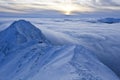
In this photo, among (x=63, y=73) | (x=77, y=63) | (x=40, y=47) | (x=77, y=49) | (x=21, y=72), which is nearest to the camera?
(x=63, y=73)

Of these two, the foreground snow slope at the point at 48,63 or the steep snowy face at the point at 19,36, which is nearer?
the foreground snow slope at the point at 48,63

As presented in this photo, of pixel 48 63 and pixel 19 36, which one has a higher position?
pixel 48 63

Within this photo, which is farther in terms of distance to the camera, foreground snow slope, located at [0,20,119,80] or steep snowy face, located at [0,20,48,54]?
steep snowy face, located at [0,20,48,54]

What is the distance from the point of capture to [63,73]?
128 ft

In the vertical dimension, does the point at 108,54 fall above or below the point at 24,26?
below

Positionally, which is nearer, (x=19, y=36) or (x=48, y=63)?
(x=48, y=63)

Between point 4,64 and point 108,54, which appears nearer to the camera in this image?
point 4,64

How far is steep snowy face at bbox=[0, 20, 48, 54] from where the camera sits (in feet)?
230

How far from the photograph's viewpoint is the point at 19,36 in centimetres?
7375

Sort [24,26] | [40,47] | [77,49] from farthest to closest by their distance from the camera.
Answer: [24,26] → [40,47] → [77,49]

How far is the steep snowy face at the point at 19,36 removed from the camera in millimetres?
70006

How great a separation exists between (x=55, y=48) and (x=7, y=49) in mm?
17451

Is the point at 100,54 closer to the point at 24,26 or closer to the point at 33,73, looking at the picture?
the point at 24,26

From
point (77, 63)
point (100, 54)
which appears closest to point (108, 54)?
point (100, 54)
